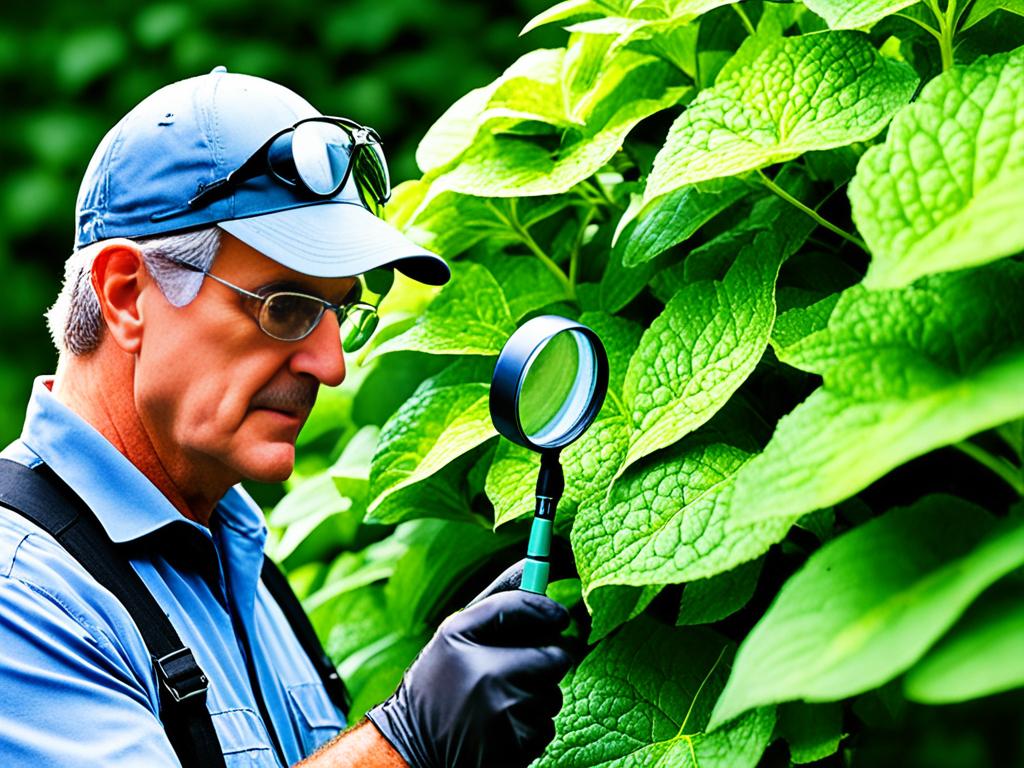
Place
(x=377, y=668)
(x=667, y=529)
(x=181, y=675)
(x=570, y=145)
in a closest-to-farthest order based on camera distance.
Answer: (x=667, y=529) < (x=181, y=675) < (x=570, y=145) < (x=377, y=668)

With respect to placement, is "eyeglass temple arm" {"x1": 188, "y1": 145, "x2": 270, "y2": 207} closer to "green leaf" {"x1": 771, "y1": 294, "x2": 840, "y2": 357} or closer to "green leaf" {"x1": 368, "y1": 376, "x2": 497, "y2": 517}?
"green leaf" {"x1": 368, "y1": 376, "x2": 497, "y2": 517}

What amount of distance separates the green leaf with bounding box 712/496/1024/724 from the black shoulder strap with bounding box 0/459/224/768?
678mm

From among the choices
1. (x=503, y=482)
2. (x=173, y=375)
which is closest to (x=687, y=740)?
(x=503, y=482)

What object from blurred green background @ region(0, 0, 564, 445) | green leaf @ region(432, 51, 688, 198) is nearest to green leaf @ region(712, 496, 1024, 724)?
green leaf @ region(432, 51, 688, 198)

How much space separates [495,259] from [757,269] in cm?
49

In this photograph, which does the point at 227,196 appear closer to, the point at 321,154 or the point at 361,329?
the point at 321,154

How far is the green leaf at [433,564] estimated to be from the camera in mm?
1522

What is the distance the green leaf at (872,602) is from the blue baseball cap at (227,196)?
0.71 m

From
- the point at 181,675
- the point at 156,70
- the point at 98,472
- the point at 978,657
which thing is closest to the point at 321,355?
the point at 98,472

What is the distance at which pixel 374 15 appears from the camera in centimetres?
351

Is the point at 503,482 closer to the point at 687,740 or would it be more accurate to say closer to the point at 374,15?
the point at 687,740

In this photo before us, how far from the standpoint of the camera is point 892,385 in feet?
2.74

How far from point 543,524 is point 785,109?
43 cm

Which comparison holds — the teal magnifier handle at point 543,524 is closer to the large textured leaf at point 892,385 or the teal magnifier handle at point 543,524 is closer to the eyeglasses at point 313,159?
the large textured leaf at point 892,385
